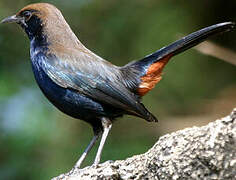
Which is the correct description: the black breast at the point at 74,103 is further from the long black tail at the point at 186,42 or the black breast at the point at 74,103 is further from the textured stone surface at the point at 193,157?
the textured stone surface at the point at 193,157

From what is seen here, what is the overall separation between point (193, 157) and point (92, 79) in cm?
244

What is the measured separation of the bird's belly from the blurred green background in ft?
7.82

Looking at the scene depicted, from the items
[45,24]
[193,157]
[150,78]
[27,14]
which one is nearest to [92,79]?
[150,78]

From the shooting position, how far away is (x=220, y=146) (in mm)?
3873

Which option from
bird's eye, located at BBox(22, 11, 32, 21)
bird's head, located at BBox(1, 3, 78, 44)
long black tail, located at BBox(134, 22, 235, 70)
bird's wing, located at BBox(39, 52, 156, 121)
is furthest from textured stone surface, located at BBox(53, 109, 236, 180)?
bird's eye, located at BBox(22, 11, 32, 21)

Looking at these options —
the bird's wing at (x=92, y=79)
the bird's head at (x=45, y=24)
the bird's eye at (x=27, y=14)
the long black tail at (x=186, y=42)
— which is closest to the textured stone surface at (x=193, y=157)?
the bird's wing at (x=92, y=79)

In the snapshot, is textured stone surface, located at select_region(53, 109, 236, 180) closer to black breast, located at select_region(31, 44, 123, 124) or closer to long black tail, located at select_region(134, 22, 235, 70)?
black breast, located at select_region(31, 44, 123, 124)

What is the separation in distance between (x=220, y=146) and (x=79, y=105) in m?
2.52

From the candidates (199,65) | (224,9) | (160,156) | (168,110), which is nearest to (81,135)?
(168,110)

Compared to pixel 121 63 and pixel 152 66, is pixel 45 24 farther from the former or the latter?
pixel 121 63

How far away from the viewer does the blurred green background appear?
356 inches

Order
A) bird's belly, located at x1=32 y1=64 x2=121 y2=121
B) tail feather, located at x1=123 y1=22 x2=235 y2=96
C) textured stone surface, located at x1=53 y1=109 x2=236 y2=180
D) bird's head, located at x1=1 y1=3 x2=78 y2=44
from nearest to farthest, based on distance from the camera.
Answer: textured stone surface, located at x1=53 y1=109 x2=236 y2=180
tail feather, located at x1=123 y1=22 x2=235 y2=96
bird's belly, located at x1=32 y1=64 x2=121 y2=121
bird's head, located at x1=1 y1=3 x2=78 y2=44

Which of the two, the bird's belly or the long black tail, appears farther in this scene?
the bird's belly

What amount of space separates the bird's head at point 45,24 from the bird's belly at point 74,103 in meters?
0.60
